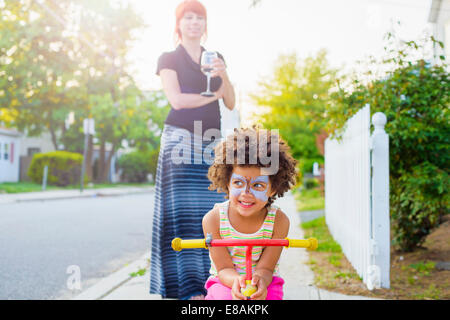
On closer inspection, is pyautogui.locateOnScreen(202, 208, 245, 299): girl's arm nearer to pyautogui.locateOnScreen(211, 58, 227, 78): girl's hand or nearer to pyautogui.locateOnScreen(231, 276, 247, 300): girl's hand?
pyautogui.locateOnScreen(231, 276, 247, 300): girl's hand

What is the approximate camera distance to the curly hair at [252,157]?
67.4 inches

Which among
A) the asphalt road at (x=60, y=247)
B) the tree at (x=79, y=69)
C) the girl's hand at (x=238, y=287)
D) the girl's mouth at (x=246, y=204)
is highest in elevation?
the tree at (x=79, y=69)

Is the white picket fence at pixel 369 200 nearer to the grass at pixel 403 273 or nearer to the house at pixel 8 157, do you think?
the grass at pixel 403 273

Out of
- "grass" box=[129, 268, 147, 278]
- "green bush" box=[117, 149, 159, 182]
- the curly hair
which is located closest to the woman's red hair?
the curly hair

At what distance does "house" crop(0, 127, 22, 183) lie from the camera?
20.2 m

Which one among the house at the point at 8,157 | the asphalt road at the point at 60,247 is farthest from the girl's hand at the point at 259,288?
the house at the point at 8,157

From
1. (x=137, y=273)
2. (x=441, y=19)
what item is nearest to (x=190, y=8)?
(x=137, y=273)

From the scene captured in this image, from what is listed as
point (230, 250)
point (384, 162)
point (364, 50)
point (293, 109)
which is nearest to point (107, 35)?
point (293, 109)

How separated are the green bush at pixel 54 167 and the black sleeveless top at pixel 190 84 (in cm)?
1692

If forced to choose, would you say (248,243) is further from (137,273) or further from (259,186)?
(137,273)

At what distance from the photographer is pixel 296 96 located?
2523cm

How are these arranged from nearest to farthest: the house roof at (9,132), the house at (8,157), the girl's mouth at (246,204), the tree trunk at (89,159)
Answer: the girl's mouth at (246,204), the house at (8,157), the house roof at (9,132), the tree trunk at (89,159)

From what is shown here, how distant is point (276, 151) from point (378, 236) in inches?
83.5
